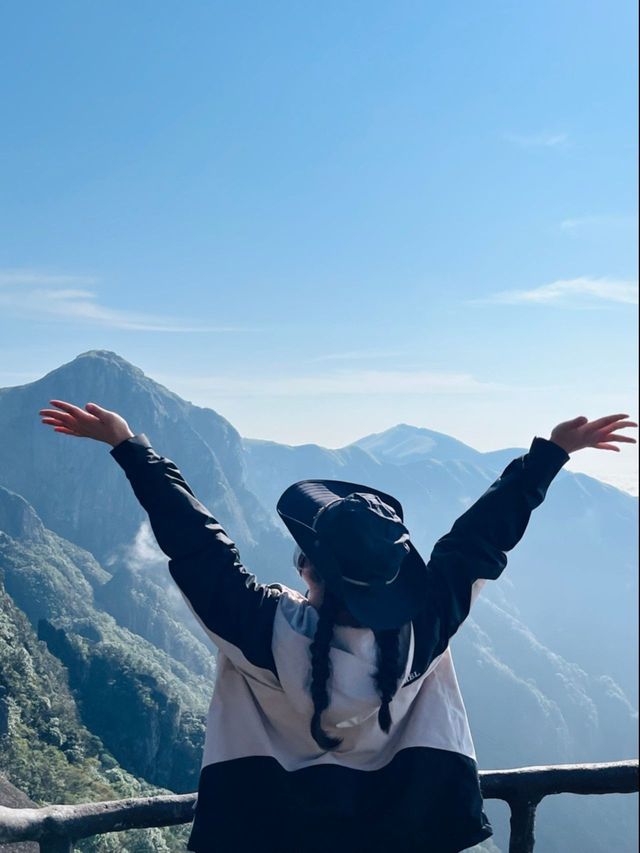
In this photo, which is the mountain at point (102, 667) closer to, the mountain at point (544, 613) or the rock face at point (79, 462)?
the rock face at point (79, 462)

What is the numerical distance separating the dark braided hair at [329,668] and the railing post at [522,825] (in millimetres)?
1119

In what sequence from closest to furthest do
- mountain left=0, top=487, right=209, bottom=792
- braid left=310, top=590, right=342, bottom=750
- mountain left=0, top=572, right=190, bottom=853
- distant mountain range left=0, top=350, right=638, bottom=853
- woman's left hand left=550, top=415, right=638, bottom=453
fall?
braid left=310, top=590, right=342, bottom=750 → woman's left hand left=550, top=415, right=638, bottom=453 → mountain left=0, top=572, right=190, bottom=853 → mountain left=0, top=487, right=209, bottom=792 → distant mountain range left=0, top=350, right=638, bottom=853

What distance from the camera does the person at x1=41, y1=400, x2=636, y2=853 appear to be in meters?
1.73

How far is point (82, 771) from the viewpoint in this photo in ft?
13.1

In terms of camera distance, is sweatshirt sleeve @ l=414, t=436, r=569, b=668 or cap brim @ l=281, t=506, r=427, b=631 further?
sweatshirt sleeve @ l=414, t=436, r=569, b=668

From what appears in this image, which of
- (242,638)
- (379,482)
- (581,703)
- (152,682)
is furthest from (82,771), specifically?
(379,482)

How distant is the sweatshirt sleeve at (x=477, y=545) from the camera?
195cm

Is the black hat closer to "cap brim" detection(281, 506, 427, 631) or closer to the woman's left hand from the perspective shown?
"cap brim" detection(281, 506, 427, 631)

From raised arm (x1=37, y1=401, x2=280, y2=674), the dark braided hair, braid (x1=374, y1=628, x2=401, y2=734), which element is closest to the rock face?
raised arm (x1=37, y1=401, x2=280, y2=674)

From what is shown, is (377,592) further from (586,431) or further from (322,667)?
(586,431)

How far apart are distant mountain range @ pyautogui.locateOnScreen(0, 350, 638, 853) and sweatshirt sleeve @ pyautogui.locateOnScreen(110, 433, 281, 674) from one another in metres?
1.42

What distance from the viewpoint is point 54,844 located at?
1.96 metres

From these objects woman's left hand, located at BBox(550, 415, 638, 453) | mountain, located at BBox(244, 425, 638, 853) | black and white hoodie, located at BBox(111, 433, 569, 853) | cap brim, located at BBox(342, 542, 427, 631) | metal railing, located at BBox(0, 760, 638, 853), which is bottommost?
mountain, located at BBox(244, 425, 638, 853)

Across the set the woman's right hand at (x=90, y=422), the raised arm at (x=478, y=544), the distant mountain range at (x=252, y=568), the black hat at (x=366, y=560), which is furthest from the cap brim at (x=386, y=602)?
the distant mountain range at (x=252, y=568)
